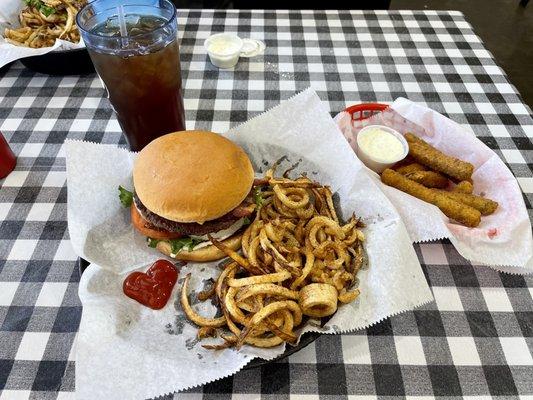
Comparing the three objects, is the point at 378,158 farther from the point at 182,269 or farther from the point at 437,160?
the point at 182,269

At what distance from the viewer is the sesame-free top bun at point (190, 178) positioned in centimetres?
156

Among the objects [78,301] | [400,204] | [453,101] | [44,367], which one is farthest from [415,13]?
[44,367]

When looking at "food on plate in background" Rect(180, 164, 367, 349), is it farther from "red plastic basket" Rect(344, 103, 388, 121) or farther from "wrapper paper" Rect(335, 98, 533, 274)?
"red plastic basket" Rect(344, 103, 388, 121)

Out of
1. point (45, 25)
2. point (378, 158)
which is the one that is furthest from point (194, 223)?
point (45, 25)

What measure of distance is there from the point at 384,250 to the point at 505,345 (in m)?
0.54

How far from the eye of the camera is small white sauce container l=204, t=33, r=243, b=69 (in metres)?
2.63

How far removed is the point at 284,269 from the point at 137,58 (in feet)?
3.58

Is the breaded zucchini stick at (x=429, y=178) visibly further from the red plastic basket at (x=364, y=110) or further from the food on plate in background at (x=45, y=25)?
the food on plate in background at (x=45, y=25)

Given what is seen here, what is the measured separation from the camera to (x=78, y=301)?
1562mm

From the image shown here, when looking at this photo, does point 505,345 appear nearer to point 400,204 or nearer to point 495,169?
point 400,204

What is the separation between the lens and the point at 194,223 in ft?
5.35

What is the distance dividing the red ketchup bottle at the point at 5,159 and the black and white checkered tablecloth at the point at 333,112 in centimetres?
5

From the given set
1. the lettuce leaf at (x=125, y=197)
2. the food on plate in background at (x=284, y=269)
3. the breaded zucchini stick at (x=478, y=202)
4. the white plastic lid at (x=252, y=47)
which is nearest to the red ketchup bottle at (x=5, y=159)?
the lettuce leaf at (x=125, y=197)

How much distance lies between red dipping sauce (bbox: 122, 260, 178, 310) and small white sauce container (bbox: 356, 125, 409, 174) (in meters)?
1.06
